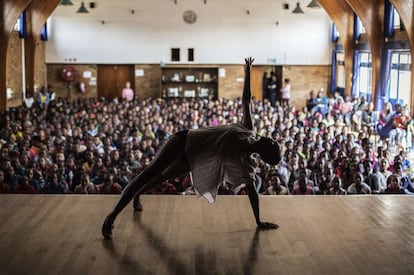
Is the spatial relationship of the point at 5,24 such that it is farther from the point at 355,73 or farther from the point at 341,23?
the point at 355,73

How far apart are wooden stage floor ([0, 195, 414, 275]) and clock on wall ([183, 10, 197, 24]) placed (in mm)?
19358

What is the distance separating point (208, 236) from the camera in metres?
6.40

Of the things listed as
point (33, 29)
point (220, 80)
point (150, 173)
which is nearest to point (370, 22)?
point (220, 80)

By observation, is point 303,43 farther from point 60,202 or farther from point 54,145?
point 60,202

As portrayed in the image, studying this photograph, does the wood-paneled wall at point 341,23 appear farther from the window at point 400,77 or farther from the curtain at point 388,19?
the window at point 400,77

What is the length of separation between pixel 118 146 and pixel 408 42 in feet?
30.2

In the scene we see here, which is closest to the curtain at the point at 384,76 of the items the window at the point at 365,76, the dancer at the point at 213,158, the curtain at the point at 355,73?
the window at the point at 365,76

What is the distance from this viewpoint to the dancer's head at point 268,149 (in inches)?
236

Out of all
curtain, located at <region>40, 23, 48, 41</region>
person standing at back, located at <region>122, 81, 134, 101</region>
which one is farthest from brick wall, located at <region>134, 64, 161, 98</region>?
curtain, located at <region>40, 23, 48, 41</region>

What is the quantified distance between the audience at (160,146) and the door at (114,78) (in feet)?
25.5

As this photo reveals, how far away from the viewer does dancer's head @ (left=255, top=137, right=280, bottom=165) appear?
600 centimetres

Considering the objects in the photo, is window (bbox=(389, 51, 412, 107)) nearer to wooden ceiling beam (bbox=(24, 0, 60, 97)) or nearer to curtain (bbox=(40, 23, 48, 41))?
wooden ceiling beam (bbox=(24, 0, 60, 97))

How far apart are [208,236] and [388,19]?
1547cm

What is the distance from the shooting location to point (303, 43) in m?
26.5
